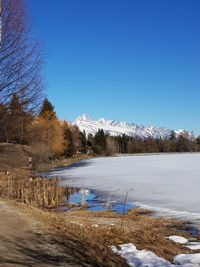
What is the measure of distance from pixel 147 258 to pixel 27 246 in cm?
282

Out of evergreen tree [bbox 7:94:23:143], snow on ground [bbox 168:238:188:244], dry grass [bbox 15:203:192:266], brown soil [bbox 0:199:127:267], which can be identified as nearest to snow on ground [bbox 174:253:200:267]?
dry grass [bbox 15:203:192:266]

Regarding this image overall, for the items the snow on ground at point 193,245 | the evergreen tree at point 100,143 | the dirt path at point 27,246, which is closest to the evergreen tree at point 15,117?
the dirt path at point 27,246

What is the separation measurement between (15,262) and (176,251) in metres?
4.98

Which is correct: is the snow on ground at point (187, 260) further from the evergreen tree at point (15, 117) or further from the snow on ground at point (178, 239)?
the evergreen tree at point (15, 117)

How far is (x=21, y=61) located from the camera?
12.7 meters

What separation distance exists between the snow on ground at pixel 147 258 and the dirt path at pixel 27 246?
1673 millimetres

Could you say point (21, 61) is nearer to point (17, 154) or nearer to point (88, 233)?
point (88, 233)

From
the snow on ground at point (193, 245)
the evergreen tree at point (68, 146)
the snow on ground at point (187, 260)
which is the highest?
the evergreen tree at point (68, 146)

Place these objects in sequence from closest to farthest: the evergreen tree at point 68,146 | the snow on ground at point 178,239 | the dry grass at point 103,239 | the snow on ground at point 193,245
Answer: the dry grass at point 103,239 → the snow on ground at point 193,245 → the snow on ground at point 178,239 → the evergreen tree at point 68,146

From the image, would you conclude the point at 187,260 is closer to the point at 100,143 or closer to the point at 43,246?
the point at 43,246

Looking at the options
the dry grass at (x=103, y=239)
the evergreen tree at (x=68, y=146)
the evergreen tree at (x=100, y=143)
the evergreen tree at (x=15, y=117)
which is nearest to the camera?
the dry grass at (x=103, y=239)

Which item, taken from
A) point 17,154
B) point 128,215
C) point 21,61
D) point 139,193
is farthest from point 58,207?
point 17,154

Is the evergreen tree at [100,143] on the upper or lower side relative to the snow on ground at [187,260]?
upper

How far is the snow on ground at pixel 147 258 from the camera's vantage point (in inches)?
368
